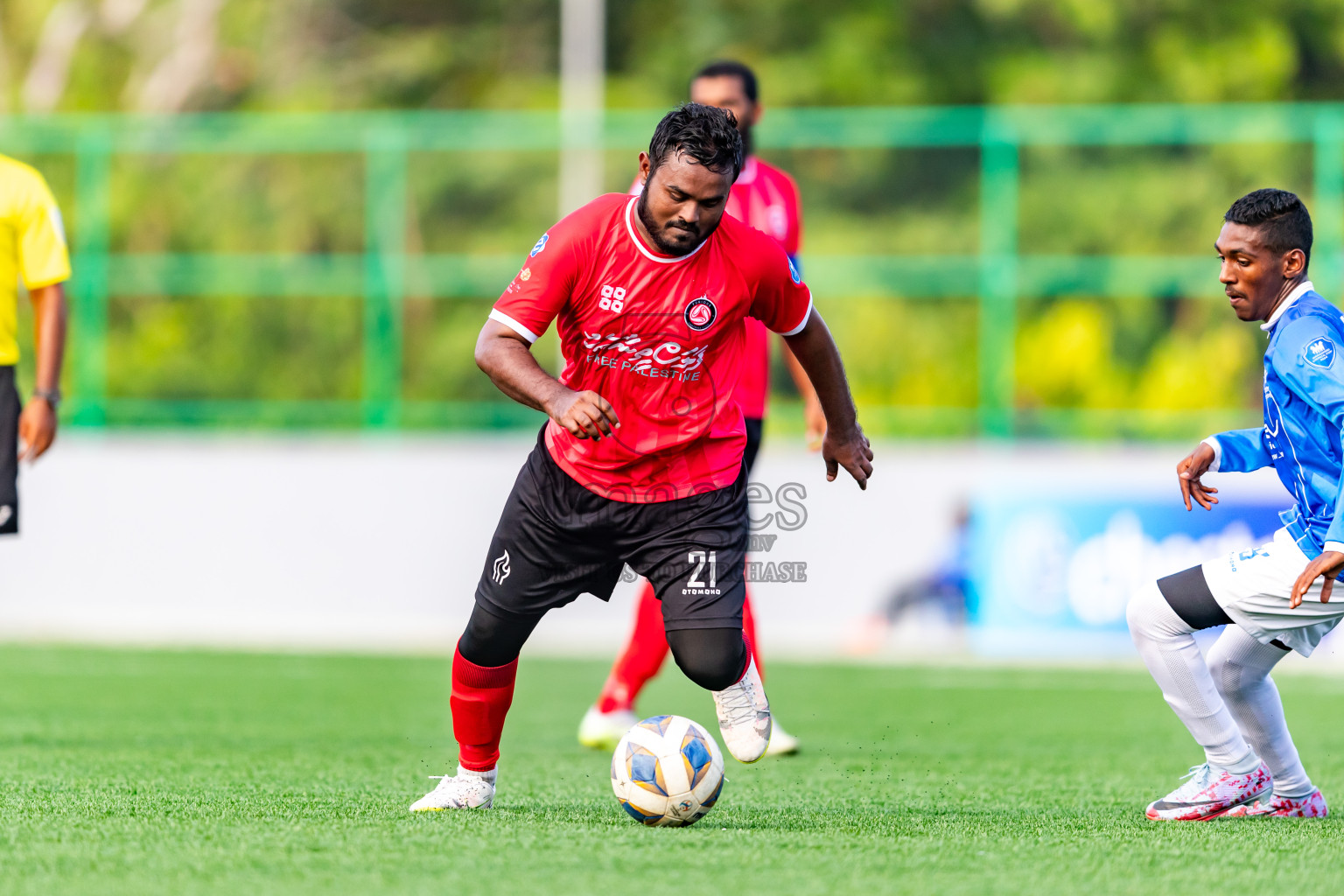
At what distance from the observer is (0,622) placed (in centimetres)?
1351

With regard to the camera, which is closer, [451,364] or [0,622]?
[0,622]

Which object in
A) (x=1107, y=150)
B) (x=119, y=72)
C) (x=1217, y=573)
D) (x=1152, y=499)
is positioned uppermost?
(x=119, y=72)

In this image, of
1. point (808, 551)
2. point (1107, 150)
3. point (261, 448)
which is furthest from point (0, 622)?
point (1107, 150)

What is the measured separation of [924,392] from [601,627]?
4.34 metres

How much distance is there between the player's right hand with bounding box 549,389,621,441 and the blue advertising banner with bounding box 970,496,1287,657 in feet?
26.2

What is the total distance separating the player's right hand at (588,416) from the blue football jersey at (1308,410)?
72.0 inches

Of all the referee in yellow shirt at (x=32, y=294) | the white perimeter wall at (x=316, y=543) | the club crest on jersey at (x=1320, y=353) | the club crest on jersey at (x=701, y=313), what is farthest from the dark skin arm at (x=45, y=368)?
the white perimeter wall at (x=316, y=543)

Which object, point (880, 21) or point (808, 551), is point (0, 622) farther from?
point (880, 21)

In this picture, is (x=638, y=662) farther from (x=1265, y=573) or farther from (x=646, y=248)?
(x=1265, y=573)

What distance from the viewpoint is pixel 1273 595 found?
4.75 metres

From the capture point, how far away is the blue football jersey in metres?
4.59

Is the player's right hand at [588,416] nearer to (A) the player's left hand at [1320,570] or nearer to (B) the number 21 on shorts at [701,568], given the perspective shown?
(B) the number 21 on shorts at [701,568]

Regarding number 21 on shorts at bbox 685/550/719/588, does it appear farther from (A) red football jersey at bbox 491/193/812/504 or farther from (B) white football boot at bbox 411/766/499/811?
(B) white football boot at bbox 411/766/499/811

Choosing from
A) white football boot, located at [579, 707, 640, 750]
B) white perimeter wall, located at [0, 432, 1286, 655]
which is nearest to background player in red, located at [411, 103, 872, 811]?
white football boot, located at [579, 707, 640, 750]
